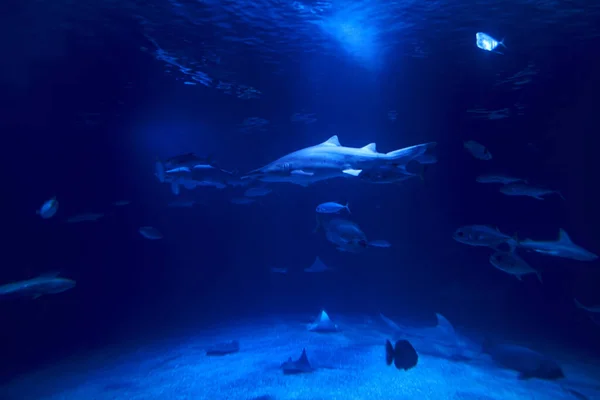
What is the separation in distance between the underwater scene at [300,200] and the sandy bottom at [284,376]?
0.11 meters

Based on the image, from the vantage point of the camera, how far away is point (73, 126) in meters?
18.7

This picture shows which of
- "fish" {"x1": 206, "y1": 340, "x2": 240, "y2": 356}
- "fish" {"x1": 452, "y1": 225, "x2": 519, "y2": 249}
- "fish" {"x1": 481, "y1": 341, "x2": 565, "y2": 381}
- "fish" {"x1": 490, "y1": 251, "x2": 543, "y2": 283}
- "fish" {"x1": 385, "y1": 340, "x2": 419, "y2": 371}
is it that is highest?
"fish" {"x1": 452, "y1": 225, "x2": 519, "y2": 249}

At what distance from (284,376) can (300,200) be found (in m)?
16.4

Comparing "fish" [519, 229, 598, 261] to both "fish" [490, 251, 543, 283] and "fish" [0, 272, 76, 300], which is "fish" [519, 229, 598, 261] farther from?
"fish" [0, 272, 76, 300]

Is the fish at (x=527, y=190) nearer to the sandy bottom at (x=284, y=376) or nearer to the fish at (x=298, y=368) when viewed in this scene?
the sandy bottom at (x=284, y=376)

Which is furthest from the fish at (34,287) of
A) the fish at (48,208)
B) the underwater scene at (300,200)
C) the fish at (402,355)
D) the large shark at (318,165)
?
the fish at (402,355)

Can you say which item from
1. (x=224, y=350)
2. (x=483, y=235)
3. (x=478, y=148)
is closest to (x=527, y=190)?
(x=478, y=148)

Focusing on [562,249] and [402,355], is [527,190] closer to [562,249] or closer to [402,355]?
[562,249]

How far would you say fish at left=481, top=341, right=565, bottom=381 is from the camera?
8492 mm

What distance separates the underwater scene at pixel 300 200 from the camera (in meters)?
8.98

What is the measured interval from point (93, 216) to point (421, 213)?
18.4 meters

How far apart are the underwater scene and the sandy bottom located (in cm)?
11

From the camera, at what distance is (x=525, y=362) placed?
923 cm

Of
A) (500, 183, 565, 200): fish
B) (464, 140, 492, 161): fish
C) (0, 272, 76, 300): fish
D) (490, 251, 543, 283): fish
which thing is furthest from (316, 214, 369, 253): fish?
(0, 272, 76, 300): fish
